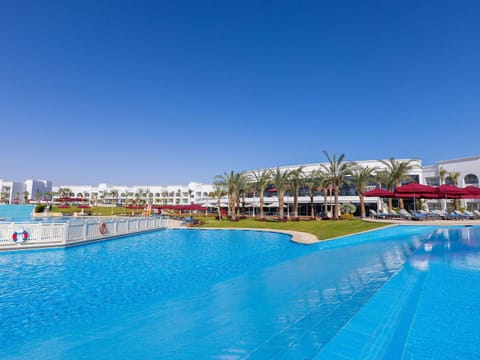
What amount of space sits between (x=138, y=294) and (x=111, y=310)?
46.4 inches

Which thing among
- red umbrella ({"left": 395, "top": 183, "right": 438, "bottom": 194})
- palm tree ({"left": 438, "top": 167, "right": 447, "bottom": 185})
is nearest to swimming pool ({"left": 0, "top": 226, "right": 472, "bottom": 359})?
red umbrella ({"left": 395, "top": 183, "right": 438, "bottom": 194})

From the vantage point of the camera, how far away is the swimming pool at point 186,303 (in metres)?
4.63

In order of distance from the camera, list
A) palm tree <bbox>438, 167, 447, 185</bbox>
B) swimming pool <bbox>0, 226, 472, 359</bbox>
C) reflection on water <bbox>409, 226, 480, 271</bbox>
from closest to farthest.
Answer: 1. swimming pool <bbox>0, 226, 472, 359</bbox>
2. reflection on water <bbox>409, 226, 480, 271</bbox>
3. palm tree <bbox>438, 167, 447, 185</bbox>

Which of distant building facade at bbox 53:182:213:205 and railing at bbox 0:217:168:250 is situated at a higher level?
distant building facade at bbox 53:182:213:205

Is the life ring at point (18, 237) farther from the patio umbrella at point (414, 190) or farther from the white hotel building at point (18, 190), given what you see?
the white hotel building at point (18, 190)

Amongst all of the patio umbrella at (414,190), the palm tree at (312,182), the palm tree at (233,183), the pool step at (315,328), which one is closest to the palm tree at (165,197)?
the palm tree at (233,183)

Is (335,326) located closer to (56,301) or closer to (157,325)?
(157,325)

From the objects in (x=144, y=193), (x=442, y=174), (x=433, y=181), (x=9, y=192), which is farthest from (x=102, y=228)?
(x=9, y=192)

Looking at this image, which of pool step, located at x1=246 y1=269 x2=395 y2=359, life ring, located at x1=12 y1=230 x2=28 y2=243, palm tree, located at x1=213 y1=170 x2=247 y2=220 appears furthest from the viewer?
palm tree, located at x1=213 y1=170 x2=247 y2=220

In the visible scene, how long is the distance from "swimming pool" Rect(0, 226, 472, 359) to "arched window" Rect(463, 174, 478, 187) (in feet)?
138

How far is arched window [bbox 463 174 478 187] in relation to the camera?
42747 millimetres

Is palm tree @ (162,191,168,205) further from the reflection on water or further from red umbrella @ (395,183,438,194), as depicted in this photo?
the reflection on water

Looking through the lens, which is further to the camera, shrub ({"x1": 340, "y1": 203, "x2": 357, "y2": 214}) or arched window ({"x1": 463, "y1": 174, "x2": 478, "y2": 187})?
arched window ({"x1": 463, "y1": 174, "x2": 478, "y2": 187})

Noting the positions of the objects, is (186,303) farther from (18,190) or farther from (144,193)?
(18,190)
